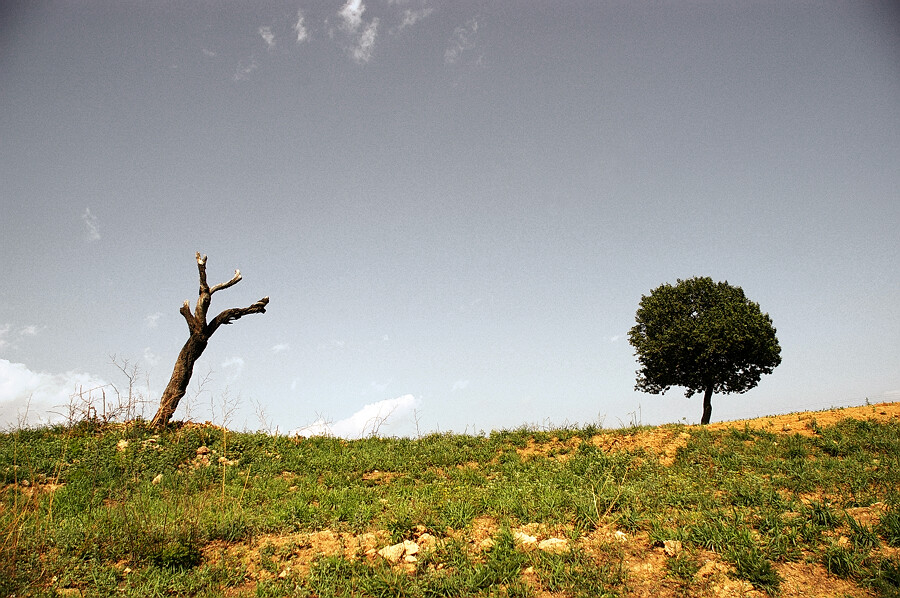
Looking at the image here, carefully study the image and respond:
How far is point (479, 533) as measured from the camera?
19.8 feet

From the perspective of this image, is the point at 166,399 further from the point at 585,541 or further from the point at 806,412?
the point at 806,412

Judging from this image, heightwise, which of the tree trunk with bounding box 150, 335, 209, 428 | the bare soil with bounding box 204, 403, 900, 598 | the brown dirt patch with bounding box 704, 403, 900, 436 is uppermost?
the tree trunk with bounding box 150, 335, 209, 428

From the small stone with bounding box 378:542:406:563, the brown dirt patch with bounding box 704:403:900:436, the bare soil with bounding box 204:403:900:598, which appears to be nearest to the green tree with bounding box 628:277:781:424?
the brown dirt patch with bounding box 704:403:900:436

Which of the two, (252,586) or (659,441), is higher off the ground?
(659,441)

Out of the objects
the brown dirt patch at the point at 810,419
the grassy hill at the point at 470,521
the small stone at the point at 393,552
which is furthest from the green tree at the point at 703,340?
the small stone at the point at 393,552

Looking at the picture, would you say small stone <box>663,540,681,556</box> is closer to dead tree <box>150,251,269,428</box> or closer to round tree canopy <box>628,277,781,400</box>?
dead tree <box>150,251,269,428</box>

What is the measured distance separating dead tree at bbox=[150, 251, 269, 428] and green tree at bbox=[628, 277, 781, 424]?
2158cm

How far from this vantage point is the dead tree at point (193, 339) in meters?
13.6

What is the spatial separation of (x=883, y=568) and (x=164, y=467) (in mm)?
11962

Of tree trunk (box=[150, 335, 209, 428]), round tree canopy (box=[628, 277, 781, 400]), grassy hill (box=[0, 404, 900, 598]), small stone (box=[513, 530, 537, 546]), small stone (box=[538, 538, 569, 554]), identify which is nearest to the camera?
grassy hill (box=[0, 404, 900, 598])

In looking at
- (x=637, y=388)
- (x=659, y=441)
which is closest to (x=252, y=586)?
(x=659, y=441)

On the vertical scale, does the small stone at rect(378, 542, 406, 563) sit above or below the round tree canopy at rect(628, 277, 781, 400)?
below

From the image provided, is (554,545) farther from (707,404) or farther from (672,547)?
(707,404)

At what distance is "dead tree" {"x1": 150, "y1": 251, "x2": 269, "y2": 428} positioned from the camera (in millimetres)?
13562
